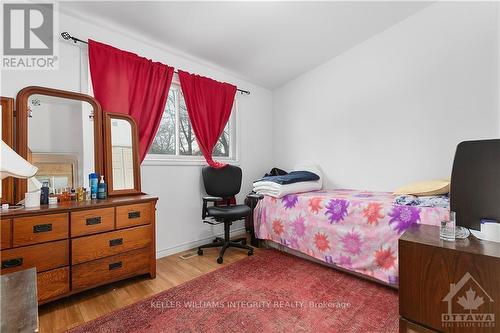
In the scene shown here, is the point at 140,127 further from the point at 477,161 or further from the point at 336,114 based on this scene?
the point at 477,161

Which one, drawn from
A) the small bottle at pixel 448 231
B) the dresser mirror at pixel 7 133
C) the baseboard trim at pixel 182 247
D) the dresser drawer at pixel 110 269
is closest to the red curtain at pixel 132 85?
the dresser mirror at pixel 7 133

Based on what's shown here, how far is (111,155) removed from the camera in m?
2.16

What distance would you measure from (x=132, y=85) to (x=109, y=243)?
1530mm

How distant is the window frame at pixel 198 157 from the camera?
8.27 ft

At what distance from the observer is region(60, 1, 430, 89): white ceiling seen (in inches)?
80.3

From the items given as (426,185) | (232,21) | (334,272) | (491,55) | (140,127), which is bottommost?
→ (334,272)

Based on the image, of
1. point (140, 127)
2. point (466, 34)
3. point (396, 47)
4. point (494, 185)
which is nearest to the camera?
point (494, 185)

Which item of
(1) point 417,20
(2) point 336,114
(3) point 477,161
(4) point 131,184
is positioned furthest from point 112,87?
(1) point 417,20

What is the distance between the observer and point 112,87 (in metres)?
2.17

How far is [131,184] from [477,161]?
264 centimetres

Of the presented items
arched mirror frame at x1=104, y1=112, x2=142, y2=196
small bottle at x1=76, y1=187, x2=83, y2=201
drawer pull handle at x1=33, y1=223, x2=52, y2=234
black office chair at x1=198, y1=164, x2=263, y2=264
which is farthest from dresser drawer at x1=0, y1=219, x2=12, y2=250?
black office chair at x1=198, y1=164, x2=263, y2=264

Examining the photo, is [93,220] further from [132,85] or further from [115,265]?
[132,85]

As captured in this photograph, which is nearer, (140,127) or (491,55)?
(491,55)

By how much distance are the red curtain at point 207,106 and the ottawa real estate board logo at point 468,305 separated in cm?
232
